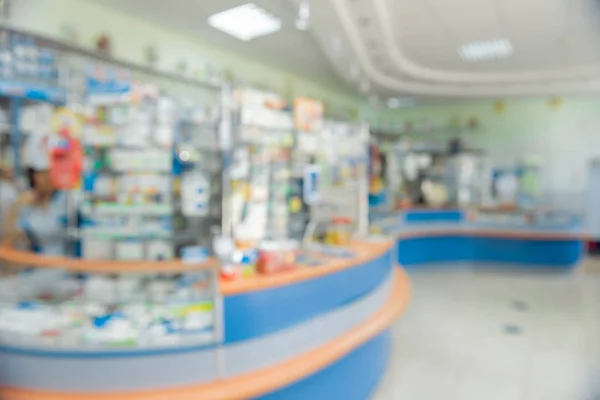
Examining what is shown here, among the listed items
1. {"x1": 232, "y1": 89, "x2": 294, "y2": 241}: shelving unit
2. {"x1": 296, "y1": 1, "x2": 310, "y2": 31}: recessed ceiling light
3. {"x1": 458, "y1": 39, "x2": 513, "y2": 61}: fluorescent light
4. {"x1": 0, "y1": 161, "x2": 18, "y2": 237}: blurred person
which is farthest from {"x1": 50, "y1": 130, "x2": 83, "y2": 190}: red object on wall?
{"x1": 458, "y1": 39, "x2": 513, "y2": 61}: fluorescent light

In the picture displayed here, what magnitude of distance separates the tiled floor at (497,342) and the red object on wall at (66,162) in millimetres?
2706

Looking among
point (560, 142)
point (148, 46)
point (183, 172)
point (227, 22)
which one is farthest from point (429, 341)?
point (560, 142)

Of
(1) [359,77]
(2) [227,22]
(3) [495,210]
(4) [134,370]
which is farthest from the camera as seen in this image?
(3) [495,210]

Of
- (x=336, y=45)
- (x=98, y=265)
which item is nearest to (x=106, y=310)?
(x=98, y=265)

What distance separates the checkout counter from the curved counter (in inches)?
183

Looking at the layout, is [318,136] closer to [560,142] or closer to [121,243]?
[121,243]

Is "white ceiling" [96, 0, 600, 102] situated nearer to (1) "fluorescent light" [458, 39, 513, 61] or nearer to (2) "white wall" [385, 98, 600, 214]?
(1) "fluorescent light" [458, 39, 513, 61]

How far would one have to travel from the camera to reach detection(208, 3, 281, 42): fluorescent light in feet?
11.4

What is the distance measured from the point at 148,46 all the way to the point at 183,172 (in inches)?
77.1

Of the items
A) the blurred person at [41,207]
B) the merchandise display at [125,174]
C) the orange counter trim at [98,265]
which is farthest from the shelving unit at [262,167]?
the blurred person at [41,207]

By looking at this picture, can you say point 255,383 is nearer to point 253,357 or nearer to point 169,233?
point 253,357

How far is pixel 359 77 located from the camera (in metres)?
6.87

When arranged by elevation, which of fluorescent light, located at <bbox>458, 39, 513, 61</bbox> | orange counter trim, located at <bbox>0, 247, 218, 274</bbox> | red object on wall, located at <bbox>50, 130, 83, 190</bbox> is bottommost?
orange counter trim, located at <bbox>0, 247, 218, 274</bbox>

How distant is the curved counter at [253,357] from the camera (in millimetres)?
1987
